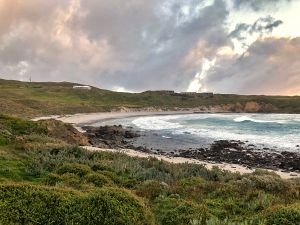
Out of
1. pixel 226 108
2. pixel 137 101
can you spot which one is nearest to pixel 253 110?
pixel 226 108

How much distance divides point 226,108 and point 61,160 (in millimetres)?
170974

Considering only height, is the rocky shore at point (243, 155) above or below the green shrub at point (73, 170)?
below

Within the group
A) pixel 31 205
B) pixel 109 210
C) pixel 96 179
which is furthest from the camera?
pixel 96 179

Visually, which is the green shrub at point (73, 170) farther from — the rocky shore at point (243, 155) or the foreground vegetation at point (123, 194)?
the rocky shore at point (243, 155)

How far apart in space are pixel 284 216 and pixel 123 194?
4.06 metres

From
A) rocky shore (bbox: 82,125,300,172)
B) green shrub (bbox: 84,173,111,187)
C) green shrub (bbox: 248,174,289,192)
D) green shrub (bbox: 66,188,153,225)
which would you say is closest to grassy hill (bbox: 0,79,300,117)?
rocky shore (bbox: 82,125,300,172)

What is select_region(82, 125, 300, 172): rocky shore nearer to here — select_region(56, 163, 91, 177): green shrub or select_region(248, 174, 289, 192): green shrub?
select_region(248, 174, 289, 192): green shrub

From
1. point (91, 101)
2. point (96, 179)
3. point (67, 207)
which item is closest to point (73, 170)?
point (96, 179)

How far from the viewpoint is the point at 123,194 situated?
32.1 ft

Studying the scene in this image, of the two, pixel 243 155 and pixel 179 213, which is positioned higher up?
pixel 179 213

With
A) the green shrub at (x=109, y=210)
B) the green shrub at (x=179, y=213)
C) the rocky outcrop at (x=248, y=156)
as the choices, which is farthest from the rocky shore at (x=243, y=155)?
the green shrub at (x=109, y=210)

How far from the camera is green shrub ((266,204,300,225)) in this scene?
9555mm

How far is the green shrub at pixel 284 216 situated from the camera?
376 inches

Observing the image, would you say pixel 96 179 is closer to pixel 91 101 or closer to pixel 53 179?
pixel 53 179
